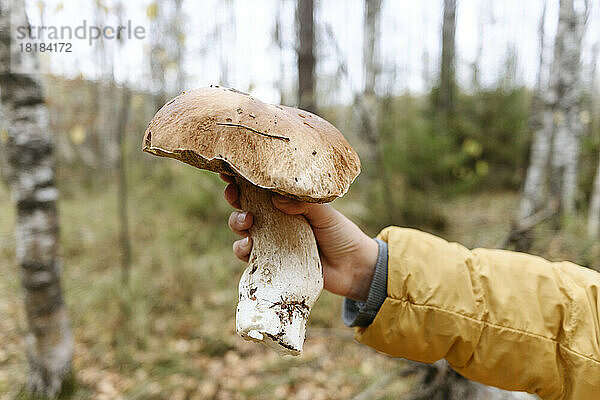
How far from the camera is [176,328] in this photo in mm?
3705

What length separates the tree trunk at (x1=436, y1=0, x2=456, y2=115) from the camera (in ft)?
25.9

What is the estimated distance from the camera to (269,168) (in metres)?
0.91

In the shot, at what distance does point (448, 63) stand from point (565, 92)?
449 centimetres

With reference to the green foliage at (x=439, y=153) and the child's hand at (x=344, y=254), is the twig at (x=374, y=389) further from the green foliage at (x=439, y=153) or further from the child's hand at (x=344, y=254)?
the green foliage at (x=439, y=153)

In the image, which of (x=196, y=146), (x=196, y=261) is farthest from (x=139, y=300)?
(x=196, y=146)

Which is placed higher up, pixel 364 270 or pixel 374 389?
pixel 364 270

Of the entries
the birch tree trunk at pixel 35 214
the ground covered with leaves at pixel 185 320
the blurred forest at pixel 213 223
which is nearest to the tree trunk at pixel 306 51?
the blurred forest at pixel 213 223

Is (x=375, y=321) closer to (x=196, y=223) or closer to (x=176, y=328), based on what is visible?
(x=176, y=328)

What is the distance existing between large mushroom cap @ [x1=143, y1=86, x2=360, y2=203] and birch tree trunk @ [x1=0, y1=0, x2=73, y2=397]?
2113mm

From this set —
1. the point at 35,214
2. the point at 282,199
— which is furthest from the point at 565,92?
the point at 35,214

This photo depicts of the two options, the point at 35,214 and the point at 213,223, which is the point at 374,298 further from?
the point at 213,223

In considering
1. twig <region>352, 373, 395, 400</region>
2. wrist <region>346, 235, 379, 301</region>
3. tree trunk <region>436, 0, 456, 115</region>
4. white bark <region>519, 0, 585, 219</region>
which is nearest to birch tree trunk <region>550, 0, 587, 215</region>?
white bark <region>519, 0, 585, 219</region>

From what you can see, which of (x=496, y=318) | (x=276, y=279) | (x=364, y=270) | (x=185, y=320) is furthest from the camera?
(x=185, y=320)

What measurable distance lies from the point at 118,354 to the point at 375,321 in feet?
9.47
